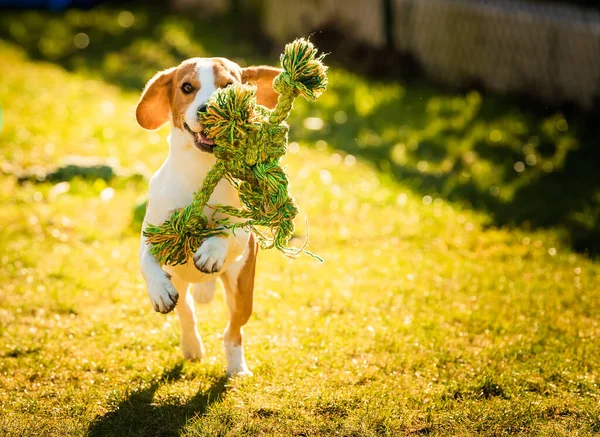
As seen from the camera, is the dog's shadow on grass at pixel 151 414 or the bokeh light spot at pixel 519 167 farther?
the bokeh light spot at pixel 519 167

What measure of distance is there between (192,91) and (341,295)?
2.15 m

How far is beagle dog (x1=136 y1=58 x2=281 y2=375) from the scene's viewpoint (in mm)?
3848

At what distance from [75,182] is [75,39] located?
19.8ft

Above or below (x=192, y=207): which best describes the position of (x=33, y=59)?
below

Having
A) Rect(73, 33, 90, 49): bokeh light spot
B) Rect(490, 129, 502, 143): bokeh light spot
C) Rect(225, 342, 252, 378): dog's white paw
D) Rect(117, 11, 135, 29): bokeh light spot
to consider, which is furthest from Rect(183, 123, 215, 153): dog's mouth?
Rect(117, 11, 135, 29): bokeh light spot

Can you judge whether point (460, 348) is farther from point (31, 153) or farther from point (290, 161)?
point (31, 153)

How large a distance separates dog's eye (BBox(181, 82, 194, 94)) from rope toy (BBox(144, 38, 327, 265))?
27 centimetres

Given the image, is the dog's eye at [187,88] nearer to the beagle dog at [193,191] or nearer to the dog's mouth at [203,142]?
the beagle dog at [193,191]

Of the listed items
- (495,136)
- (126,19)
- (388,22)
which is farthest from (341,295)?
(126,19)

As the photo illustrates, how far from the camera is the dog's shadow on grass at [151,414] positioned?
3.86m

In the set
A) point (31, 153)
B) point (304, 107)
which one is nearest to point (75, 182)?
point (31, 153)

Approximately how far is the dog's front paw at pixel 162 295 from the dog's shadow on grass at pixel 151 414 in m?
0.56

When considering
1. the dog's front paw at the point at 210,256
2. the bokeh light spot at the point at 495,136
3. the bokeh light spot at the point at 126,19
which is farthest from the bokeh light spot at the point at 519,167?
the bokeh light spot at the point at 126,19

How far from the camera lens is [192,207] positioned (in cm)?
387
